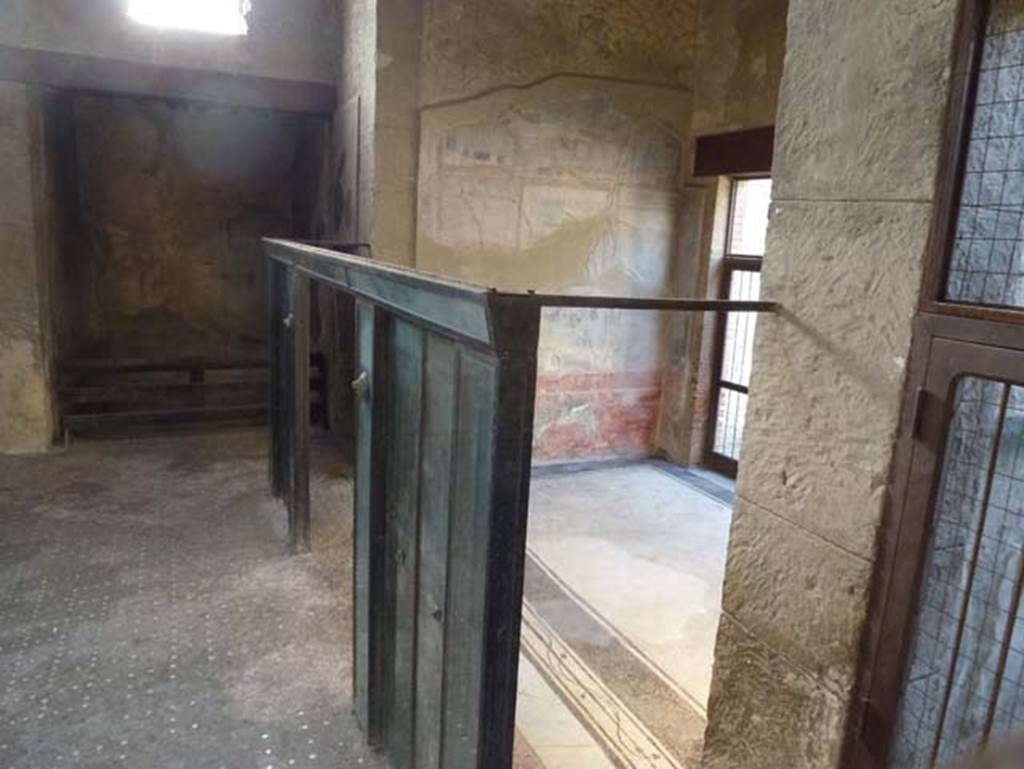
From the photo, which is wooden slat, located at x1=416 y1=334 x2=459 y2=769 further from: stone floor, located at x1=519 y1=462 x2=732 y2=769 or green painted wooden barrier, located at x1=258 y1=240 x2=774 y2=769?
stone floor, located at x1=519 y1=462 x2=732 y2=769

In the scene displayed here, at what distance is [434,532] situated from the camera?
182 cm

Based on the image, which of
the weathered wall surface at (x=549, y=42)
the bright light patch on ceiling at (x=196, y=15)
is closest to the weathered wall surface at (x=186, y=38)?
the bright light patch on ceiling at (x=196, y=15)

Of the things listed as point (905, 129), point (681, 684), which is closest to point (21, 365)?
point (681, 684)

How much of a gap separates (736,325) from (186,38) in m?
4.38

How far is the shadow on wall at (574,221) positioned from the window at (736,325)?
1.52 feet

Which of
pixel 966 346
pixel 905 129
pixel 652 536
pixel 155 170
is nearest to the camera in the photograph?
pixel 966 346

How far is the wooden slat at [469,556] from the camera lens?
1.50 metres

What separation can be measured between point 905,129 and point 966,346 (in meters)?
0.47

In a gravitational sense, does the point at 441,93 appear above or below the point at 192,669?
above

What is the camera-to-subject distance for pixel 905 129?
5.13 ft

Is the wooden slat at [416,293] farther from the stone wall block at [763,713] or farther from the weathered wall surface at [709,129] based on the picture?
the weathered wall surface at [709,129]

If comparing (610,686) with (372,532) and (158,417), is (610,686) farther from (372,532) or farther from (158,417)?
(158,417)

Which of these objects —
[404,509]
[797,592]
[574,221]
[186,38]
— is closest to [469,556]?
[404,509]

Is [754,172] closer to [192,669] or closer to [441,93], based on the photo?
[441,93]
